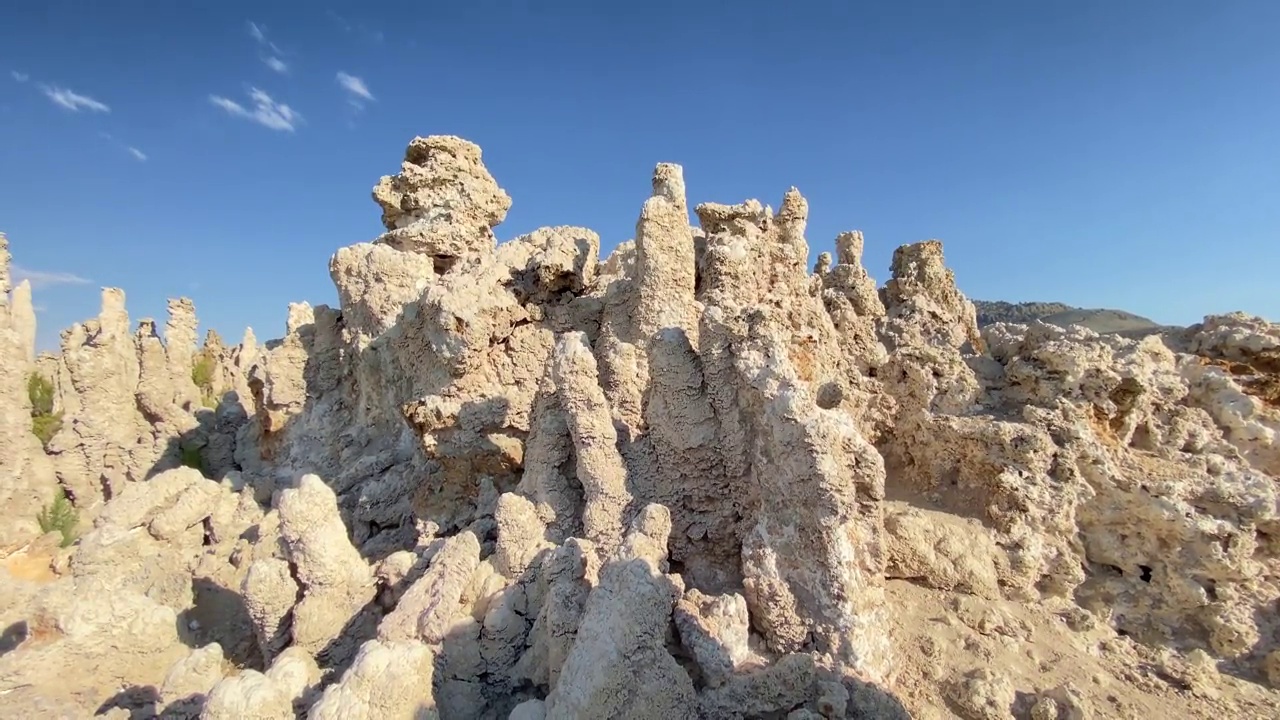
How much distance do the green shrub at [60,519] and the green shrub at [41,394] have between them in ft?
20.2

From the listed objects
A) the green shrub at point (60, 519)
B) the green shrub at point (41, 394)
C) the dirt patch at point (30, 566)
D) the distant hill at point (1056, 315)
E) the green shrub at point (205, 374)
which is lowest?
the dirt patch at point (30, 566)

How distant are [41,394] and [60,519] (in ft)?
27.3

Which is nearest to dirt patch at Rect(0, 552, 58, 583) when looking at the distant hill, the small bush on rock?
the small bush on rock

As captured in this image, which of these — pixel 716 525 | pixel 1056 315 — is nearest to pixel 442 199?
pixel 716 525

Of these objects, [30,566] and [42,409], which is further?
[42,409]

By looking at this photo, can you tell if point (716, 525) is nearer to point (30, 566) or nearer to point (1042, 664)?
point (1042, 664)

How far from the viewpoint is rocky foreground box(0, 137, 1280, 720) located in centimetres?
375

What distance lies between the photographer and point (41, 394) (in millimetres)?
17812

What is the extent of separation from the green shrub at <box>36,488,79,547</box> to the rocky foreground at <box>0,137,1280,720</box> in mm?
6751

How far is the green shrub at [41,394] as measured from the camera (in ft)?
55.8

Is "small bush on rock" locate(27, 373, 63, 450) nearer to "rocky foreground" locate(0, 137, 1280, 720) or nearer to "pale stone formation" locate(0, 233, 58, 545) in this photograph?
"pale stone formation" locate(0, 233, 58, 545)

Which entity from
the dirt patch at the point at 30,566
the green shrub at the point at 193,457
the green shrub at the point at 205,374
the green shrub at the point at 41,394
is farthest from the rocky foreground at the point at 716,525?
the green shrub at the point at 205,374

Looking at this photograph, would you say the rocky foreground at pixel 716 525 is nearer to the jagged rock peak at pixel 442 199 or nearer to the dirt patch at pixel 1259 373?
the dirt patch at pixel 1259 373

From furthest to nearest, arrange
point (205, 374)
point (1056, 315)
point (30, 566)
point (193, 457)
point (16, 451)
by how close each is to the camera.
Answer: point (1056, 315)
point (205, 374)
point (193, 457)
point (16, 451)
point (30, 566)
